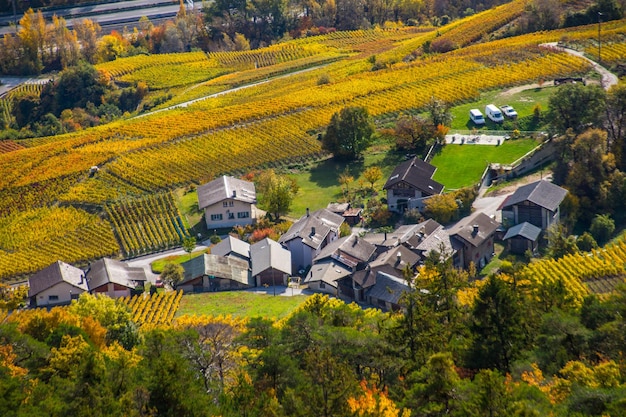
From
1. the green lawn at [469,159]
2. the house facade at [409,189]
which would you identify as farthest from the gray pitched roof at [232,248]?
A: the green lawn at [469,159]

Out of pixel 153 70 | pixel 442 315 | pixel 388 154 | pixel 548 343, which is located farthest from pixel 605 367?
pixel 153 70

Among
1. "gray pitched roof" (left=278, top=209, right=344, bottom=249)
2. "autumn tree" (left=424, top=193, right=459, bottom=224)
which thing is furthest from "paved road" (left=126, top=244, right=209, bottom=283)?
"autumn tree" (left=424, top=193, right=459, bottom=224)

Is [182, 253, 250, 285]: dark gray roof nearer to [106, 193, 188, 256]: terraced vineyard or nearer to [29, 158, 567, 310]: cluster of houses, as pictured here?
[29, 158, 567, 310]: cluster of houses

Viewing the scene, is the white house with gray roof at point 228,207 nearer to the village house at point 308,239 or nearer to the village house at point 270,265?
the village house at point 308,239

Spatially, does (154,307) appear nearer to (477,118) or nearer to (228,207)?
(228,207)

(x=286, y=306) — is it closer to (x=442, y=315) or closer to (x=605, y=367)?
(x=442, y=315)
